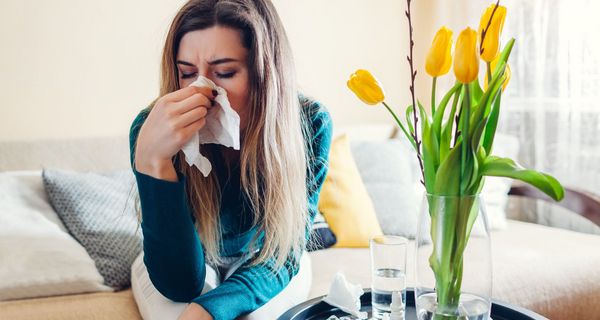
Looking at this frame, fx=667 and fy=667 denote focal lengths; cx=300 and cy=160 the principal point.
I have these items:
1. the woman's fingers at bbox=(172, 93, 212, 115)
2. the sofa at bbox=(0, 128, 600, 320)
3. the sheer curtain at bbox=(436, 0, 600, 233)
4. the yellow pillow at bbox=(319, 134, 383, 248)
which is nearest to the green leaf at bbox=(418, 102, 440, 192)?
the woman's fingers at bbox=(172, 93, 212, 115)

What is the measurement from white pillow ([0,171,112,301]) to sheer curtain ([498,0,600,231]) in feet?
5.83

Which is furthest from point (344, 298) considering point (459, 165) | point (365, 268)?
point (365, 268)

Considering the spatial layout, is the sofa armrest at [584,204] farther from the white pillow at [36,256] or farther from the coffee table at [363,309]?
the white pillow at [36,256]

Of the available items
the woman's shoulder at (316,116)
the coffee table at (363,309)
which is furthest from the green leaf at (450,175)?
the woman's shoulder at (316,116)

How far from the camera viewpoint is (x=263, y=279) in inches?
56.9

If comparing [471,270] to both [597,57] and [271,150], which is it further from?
[597,57]

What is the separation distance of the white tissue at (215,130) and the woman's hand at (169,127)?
2 centimetres

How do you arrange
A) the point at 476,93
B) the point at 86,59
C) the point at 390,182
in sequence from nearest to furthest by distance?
the point at 476,93
the point at 86,59
the point at 390,182

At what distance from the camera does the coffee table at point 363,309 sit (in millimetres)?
1260

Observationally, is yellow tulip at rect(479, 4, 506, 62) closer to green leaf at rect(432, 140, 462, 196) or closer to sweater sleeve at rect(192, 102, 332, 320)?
green leaf at rect(432, 140, 462, 196)

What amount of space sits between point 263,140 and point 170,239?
295 millimetres

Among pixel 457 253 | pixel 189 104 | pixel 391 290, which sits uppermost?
pixel 189 104

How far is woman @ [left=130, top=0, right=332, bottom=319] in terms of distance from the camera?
1334 mm

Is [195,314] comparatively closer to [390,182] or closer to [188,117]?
[188,117]
